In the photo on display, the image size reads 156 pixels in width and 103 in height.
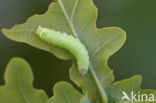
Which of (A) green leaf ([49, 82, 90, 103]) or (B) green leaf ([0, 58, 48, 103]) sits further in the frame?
(A) green leaf ([49, 82, 90, 103])

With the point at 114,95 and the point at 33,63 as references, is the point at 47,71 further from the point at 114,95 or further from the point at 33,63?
the point at 114,95

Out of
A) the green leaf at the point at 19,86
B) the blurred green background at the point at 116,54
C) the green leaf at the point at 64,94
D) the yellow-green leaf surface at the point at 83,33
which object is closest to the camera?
the green leaf at the point at 19,86

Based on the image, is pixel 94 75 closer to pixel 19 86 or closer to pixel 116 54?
pixel 19 86

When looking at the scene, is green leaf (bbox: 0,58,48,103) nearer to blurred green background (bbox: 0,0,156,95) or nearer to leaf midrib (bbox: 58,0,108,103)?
leaf midrib (bbox: 58,0,108,103)

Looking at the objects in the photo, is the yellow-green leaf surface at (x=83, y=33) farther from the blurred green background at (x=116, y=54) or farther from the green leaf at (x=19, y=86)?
the blurred green background at (x=116, y=54)

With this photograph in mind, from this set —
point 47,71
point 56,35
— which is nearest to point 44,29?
point 56,35

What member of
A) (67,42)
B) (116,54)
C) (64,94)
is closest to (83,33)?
(67,42)

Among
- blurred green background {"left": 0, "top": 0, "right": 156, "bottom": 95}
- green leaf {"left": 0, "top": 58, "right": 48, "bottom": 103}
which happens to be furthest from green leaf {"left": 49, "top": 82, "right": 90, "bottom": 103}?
blurred green background {"left": 0, "top": 0, "right": 156, "bottom": 95}

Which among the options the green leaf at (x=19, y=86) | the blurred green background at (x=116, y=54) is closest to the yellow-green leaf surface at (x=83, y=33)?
Answer: the green leaf at (x=19, y=86)
